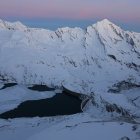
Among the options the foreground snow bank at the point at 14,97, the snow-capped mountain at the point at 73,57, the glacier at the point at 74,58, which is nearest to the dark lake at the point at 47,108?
the foreground snow bank at the point at 14,97

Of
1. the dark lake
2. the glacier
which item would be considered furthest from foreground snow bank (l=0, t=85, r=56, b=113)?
the glacier

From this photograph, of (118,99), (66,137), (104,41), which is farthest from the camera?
(104,41)

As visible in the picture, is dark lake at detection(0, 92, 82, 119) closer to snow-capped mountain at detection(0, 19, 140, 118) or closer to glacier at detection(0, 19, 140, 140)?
glacier at detection(0, 19, 140, 140)

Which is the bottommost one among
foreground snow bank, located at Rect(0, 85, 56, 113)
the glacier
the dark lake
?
the dark lake

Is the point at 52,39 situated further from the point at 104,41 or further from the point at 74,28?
the point at 104,41

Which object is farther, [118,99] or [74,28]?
[74,28]

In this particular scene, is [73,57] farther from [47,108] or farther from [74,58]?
[47,108]

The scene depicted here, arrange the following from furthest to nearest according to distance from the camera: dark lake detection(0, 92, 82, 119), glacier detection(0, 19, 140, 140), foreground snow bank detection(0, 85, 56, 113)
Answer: glacier detection(0, 19, 140, 140), foreground snow bank detection(0, 85, 56, 113), dark lake detection(0, 92, 82, 119)

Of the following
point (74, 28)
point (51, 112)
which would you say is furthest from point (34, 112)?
point (74, 28)
